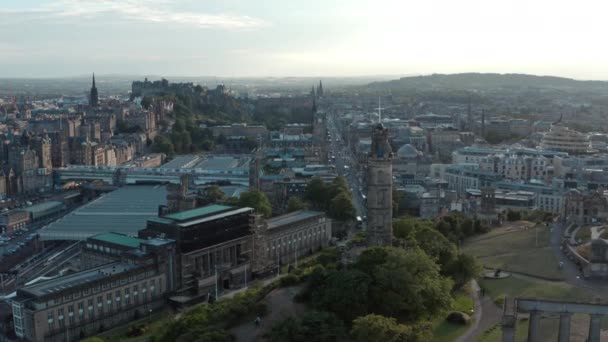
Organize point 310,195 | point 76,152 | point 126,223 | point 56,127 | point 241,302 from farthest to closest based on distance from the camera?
1. point 56,127
2. point 76,152
3. point 310,195
4. point 126,223
5. point 241,302

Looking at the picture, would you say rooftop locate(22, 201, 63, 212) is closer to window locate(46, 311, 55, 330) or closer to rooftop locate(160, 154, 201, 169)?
rooftop locate(160, 154, 201, 169)

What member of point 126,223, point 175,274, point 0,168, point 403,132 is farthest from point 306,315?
point 403,132

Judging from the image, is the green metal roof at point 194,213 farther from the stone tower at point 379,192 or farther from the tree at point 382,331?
the tree at point 382,331

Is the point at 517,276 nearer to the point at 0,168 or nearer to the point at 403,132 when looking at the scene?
the point at 0,168

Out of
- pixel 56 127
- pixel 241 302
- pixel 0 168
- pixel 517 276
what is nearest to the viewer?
pixel 241 302

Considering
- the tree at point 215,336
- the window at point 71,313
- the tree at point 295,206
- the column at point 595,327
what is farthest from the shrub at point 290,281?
the tree at point 295,206

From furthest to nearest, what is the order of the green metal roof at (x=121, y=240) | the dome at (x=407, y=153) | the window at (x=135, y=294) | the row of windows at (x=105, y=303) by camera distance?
the dome at (x=407, y=153), the green metal roof at (x=121, y=240), the window at (x=135, y=294), the row of windows at (x=105, y=303)

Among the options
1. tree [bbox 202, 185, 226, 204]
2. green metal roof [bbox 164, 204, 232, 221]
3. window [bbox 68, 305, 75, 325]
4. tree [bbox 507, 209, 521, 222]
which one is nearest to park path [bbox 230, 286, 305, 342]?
window [bbox 68, 305, 75, 325]

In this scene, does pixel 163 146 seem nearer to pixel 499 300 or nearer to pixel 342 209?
pixel 342 209
